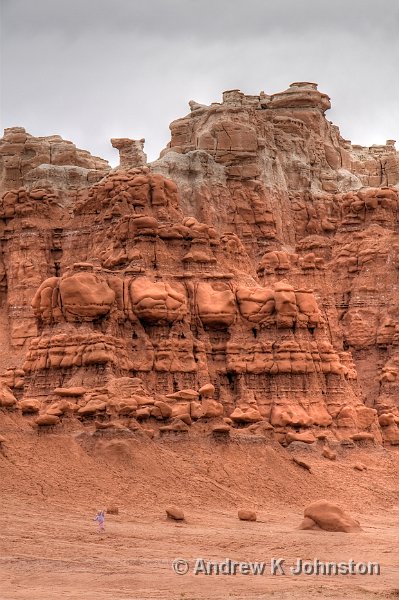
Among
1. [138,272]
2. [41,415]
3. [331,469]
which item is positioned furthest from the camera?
[138,272]

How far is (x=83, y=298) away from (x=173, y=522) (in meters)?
17.3

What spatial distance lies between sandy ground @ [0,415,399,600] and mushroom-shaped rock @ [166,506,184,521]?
0.33 metres

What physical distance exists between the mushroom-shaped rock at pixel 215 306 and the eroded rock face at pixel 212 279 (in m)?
0.08

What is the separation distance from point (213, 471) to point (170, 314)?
37.7 ft

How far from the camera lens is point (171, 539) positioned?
42.9 meters

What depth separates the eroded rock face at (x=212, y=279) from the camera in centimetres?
6181

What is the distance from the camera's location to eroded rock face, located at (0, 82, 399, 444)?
61.8 meters

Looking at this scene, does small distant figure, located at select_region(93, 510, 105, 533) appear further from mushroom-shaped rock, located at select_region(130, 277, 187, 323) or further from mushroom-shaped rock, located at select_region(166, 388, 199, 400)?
mushroom-shaped rock, located at select_region(130, 277, 187, 323)

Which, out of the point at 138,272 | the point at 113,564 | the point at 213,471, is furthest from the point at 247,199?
the point at 113,564

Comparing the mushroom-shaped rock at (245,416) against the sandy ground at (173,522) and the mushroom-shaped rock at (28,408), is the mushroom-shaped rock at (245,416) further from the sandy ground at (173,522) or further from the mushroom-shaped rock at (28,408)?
the mushroom-shaped rock at (28,408)

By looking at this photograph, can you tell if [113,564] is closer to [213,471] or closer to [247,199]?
[213,471]

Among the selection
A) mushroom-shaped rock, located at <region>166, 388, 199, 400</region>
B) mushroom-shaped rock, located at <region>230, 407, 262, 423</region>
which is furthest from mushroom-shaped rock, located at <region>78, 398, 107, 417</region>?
mushroom-shaped rock, located at <region>230, 407, 262, 423</region>

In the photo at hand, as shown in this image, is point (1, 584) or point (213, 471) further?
point (213, 471)

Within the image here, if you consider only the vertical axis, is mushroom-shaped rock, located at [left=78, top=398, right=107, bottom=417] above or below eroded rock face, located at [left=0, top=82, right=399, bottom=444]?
below
